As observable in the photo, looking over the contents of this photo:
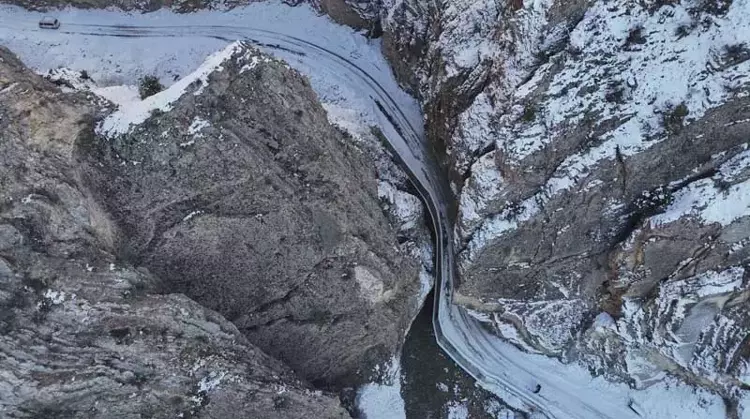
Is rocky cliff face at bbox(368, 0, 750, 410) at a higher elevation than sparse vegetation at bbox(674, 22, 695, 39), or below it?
below

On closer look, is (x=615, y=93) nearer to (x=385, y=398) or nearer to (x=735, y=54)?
(x=735, y=54)

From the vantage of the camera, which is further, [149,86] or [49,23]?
[49,23]

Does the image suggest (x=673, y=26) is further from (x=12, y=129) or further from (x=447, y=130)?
(x=12, y=129)

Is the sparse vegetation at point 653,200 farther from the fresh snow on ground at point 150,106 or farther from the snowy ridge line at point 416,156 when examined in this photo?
the fresh snow on ground at point 150,106

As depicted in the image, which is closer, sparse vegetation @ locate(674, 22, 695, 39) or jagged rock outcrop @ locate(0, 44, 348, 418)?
jagged rock outcrop @ locate(0, 44, 348, 418)

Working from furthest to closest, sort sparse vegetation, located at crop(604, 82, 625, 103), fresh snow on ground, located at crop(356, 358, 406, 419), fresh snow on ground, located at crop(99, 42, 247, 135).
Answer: fresh snow on ground, located at crop(356, 358, 406, 419) < sparse vegetation, located at crop(604, 82, 625, 103) < fresh snow on ground, located at crop(99, 42, 247, 135)

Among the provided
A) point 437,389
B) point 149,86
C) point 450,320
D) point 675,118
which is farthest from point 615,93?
point 149,86

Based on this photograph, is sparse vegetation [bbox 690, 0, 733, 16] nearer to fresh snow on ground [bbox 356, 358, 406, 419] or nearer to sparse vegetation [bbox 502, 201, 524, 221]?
sparse vegetation [bbox 502, 201, 524, 221]

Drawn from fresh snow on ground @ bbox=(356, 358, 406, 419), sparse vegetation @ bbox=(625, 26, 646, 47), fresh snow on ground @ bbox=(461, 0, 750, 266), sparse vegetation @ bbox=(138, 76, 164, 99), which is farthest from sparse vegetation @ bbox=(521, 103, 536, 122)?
sparse vegetation @ bbox=(138, 76, 164, 99)
